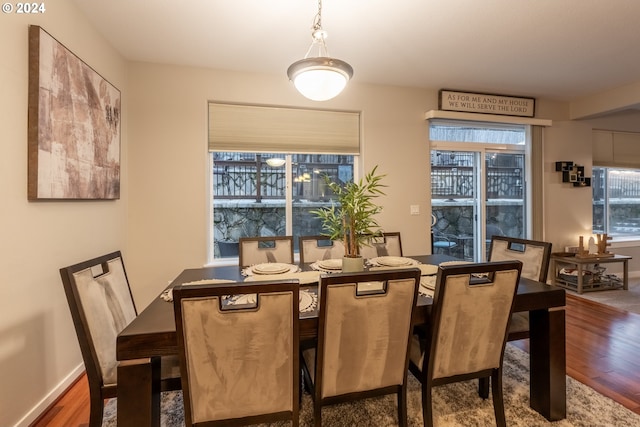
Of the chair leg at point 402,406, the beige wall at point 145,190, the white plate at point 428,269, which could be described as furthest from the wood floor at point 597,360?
the chair leg at point 402,406

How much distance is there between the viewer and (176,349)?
4.14ft

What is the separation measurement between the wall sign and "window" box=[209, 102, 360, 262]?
1142 mm

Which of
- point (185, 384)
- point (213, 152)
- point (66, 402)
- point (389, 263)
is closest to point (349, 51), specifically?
point (213, 152)

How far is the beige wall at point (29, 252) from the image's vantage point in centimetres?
162

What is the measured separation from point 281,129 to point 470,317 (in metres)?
2.64

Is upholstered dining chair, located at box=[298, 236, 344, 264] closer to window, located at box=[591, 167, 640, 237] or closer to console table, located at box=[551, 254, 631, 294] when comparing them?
console table, located at box=[551, 254, 631, 294]

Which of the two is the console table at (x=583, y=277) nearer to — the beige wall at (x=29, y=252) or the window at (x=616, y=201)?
the window at (x=616, y=201)

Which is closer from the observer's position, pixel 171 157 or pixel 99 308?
pixel 99 308

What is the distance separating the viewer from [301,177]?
3.65 metres

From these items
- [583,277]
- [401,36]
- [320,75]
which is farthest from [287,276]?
[583,277]

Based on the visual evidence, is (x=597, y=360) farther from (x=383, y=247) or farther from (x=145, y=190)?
(x=145, y=190)

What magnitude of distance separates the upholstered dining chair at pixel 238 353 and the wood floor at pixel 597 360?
1165mm

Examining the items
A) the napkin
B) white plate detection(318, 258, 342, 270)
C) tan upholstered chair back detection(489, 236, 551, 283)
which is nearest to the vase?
the napkin

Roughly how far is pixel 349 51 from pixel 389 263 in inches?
75.3
